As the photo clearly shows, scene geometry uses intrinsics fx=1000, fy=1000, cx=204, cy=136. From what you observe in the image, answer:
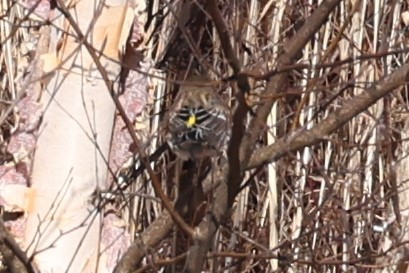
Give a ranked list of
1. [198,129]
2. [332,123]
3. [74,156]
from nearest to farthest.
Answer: [332,123]
[74,156]
[198,129]

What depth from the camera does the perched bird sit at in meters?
2.24

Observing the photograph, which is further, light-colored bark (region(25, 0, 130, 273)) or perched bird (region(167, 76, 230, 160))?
perched bird (region(167, 76, 230, 160))

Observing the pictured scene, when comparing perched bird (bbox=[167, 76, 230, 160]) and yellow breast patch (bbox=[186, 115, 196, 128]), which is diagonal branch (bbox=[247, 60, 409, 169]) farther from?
yellow breast patch (bbox=[186, 115, 196, 128])

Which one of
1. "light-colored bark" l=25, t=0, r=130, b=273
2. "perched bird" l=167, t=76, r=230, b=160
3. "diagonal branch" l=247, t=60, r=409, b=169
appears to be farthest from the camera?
"perched bird" l=167, t=76, r=230, b=160

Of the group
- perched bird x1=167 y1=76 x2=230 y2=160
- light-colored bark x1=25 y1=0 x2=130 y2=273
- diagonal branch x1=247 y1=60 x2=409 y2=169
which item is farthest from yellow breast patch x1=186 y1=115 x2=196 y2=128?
diagonal branch x1=247 y1=60 x2=409 y2=169

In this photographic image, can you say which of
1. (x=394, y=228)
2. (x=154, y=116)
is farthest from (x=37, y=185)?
(x=394, y=228)

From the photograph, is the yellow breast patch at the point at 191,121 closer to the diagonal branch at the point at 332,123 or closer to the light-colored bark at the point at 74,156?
the light-colored bark at the point at 74,156

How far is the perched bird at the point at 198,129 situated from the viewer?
224 cm

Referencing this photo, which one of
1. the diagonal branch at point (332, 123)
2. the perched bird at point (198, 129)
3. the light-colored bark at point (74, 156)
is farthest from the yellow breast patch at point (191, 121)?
the diagonal branch at point (332, 123)

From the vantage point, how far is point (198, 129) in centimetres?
229

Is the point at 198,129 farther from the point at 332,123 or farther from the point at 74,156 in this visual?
the point at 332,123

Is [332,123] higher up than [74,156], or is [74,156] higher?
[332,123]

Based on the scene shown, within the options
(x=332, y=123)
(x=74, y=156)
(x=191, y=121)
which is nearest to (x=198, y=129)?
(x=191, y=121)

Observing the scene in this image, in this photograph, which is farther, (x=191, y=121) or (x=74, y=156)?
(x=191, y=121)
